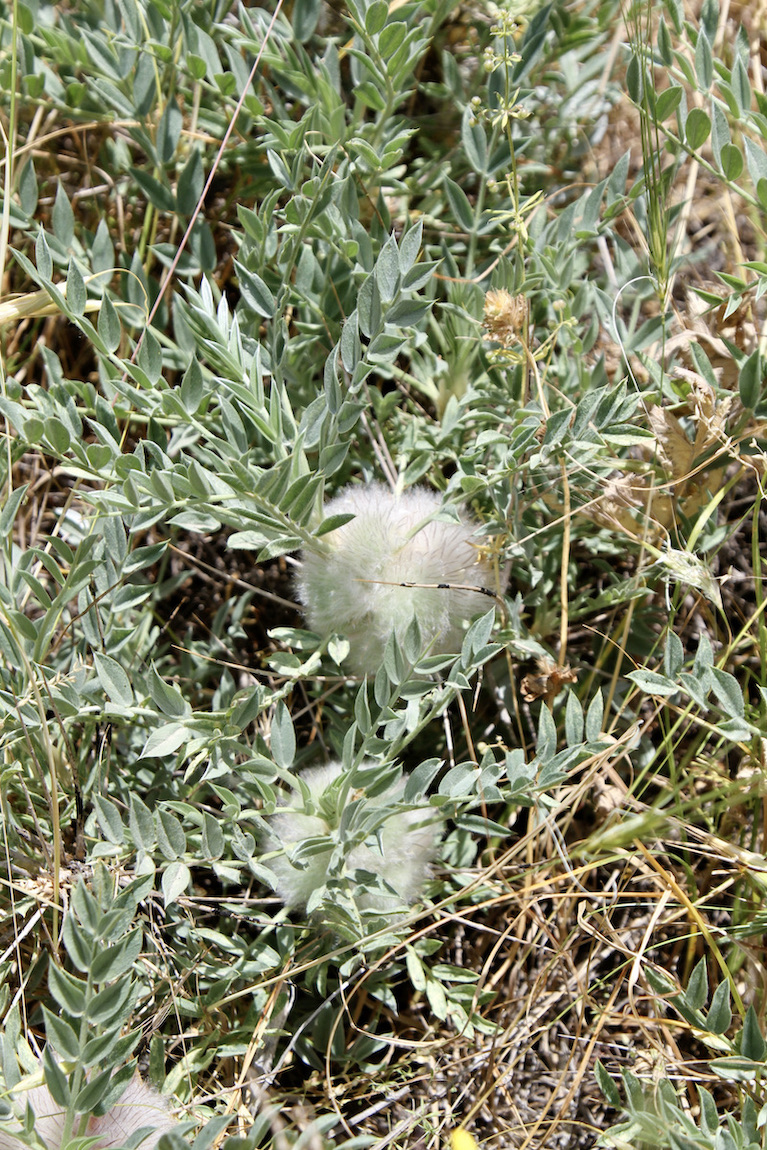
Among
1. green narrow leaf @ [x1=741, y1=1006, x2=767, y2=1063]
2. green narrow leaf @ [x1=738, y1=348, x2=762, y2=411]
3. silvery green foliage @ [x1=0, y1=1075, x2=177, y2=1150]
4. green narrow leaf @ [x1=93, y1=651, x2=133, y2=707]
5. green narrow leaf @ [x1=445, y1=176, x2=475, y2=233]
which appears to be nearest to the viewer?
silvery green foliage @ [x1=0, y1=1075, x2=177, y2=1150]

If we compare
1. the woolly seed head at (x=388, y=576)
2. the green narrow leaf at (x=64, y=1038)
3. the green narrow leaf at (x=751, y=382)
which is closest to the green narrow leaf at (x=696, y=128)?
the green narrow leaf at (x=751, y=382)

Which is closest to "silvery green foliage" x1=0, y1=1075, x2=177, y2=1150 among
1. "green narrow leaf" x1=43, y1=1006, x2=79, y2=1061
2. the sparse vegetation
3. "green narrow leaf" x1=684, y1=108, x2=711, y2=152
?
the sparse vegetation

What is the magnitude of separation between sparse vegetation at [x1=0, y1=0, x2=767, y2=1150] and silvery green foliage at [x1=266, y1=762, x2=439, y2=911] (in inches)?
0.5

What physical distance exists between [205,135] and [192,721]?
1.36m

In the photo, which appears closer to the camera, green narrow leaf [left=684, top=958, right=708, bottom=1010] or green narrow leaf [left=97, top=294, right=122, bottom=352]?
green narrow leaf [left=684, top=958, right=708, bottom=1010]

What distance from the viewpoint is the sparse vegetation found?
59.5 inches

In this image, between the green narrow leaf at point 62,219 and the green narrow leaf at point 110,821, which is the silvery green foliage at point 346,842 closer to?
the green narrow leaf at point 110,821

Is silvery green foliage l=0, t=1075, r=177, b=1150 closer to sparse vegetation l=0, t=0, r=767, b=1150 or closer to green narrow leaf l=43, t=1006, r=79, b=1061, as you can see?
sparse vegetation l=0, t=0, r=767, b=1150

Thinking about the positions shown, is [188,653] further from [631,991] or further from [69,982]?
[631,991]

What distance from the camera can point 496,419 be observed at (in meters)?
1.73

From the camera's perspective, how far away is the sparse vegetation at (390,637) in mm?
1512

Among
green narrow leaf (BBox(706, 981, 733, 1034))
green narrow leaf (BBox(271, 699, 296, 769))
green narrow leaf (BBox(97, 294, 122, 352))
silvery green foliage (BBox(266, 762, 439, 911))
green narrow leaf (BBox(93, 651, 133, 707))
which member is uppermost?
green narrow leaf (BBox(97, 294, 122, 352))

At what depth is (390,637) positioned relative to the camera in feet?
5.16

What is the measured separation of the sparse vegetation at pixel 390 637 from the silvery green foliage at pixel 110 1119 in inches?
0.4
